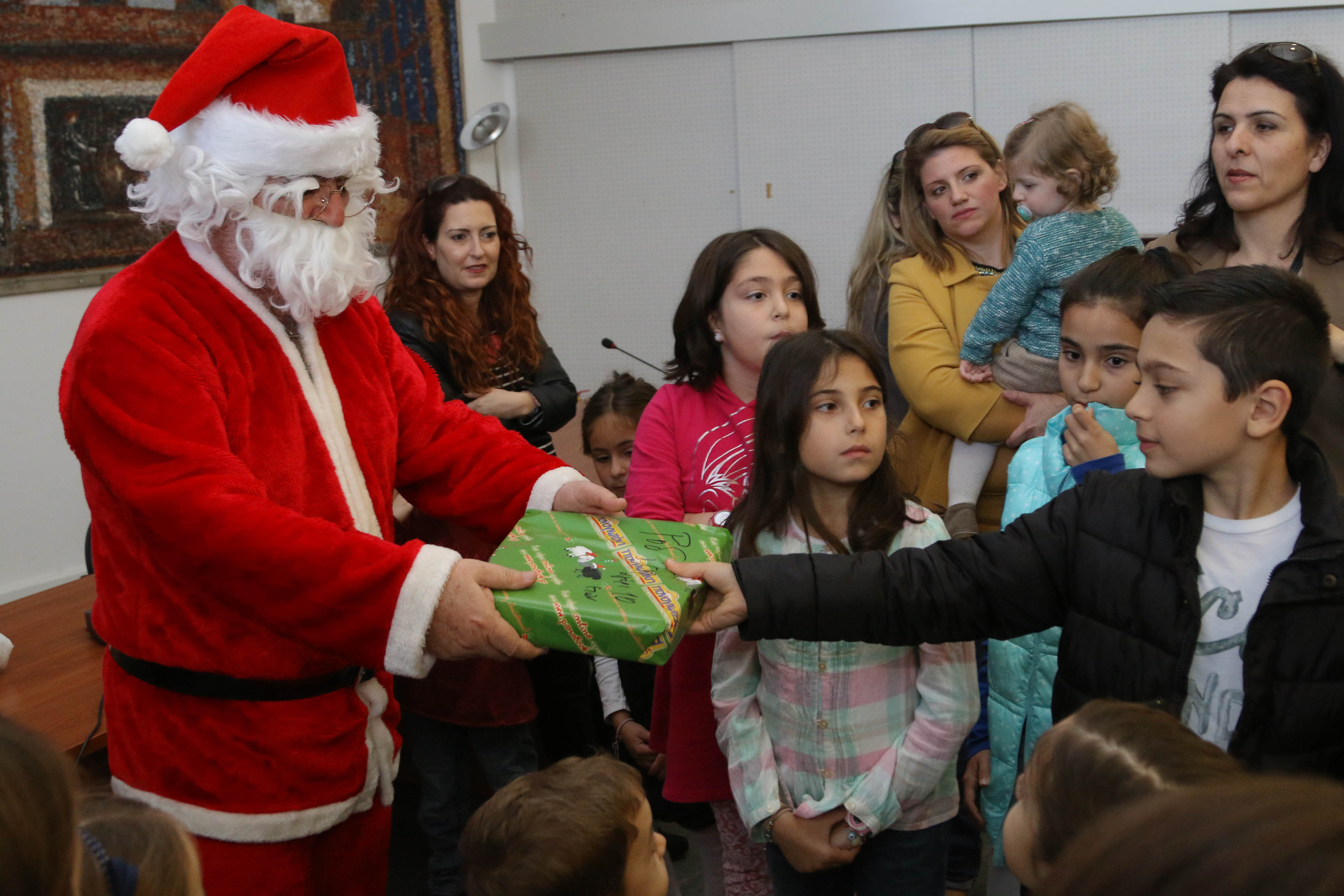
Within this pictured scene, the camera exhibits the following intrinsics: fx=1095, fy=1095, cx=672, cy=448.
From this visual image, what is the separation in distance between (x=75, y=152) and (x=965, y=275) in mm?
2780

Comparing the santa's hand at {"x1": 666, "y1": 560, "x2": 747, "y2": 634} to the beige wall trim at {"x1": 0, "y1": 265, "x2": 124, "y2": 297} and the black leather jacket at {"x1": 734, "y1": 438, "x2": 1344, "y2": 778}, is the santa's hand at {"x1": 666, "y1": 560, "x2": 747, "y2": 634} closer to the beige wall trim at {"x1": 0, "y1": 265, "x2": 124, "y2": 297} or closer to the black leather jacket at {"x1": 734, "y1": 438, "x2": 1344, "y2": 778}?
the black leather jacket at {"x1": 734, "y1": 438, "x2": 1344, "y2": 778}

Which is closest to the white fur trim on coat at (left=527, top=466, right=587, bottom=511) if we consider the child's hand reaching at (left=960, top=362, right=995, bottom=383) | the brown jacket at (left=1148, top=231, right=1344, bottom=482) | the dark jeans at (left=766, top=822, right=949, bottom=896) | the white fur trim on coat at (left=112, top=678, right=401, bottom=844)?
the white fur trim on coat at (left=112, top=678, right=401, bottom=844)

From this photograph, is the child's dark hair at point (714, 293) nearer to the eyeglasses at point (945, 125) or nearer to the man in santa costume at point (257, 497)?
the man in santa costume at point (257, 497)

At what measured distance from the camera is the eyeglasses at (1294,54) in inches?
79.6

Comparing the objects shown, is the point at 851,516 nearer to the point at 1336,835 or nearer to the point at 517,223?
the point at 1336,835

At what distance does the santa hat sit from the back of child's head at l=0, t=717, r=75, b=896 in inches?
42.2

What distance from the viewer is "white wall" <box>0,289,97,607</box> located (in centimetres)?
343

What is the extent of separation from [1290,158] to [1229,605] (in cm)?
109

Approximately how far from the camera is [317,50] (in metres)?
1.75

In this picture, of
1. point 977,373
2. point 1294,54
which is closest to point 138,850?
point 977,373

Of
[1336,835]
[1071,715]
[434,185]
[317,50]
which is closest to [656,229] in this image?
[434,185]

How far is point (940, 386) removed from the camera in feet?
7.98

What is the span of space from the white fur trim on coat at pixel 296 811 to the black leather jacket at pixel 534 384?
99 cm

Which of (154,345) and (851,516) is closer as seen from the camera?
(154,345)
